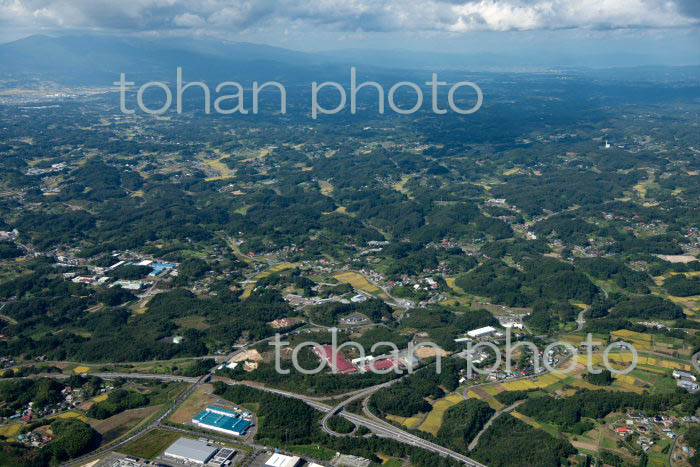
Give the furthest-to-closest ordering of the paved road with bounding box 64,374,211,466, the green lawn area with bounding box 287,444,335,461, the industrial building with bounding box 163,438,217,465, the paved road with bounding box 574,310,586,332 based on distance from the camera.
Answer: the paved road with bounding box 574,310,586,332
the green lawn area with bounding box 287,444,335,461
the paved road with bounding box 64,374,211,466
the industrial building with bounding box 163,438,217,465

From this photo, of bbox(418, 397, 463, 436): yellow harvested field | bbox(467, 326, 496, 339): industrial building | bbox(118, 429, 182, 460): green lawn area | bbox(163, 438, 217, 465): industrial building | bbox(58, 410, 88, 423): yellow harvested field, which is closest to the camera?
bbox(163, 438, 217, 465): industrial building

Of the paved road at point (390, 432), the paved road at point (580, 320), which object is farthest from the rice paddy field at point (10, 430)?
the paved road at point (580, 320)

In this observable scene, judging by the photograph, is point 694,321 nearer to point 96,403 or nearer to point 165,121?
point 96,403

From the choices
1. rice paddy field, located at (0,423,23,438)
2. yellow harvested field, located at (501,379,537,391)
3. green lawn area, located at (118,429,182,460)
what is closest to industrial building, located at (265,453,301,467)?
green lawn area, located at (118,429,182,460)

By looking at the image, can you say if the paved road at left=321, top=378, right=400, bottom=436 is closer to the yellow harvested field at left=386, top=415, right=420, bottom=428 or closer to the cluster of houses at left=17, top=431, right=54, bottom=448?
the yellow harvested field at left=386, top=415, right=420, bottom=428

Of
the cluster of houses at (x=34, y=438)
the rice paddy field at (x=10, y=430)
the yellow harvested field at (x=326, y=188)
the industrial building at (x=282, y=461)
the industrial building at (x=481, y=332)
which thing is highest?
the yellow harvested field at (x=326, y=188)

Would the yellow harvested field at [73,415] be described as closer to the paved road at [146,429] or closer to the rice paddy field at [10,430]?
the rice paddy field at [10,430]
